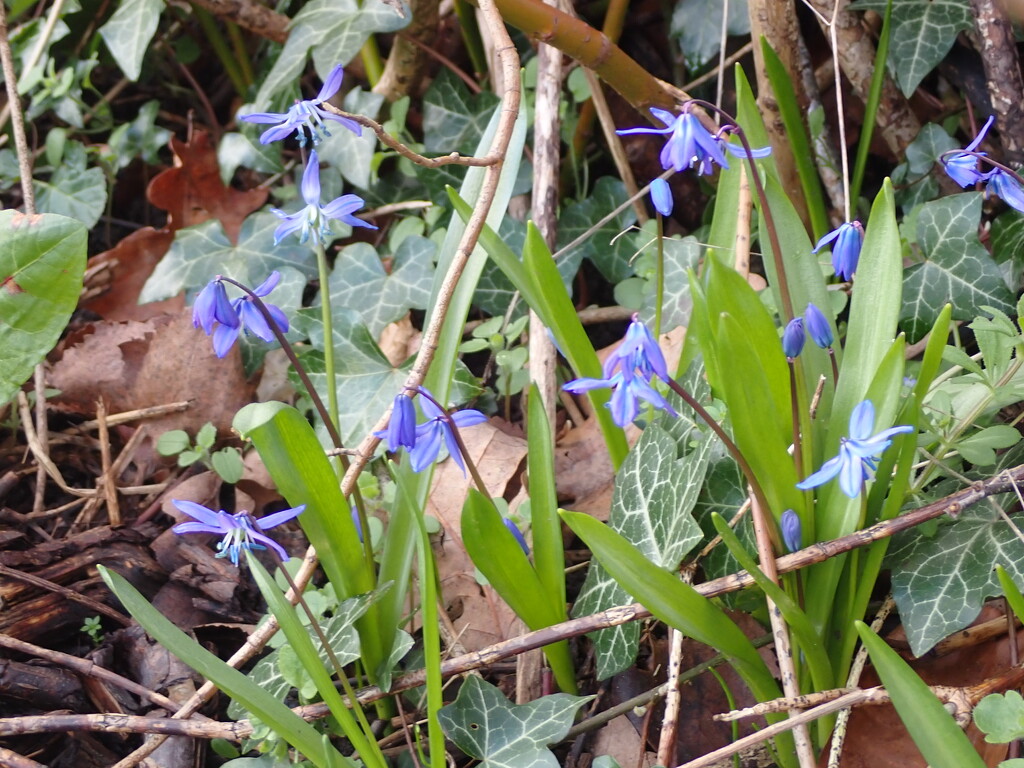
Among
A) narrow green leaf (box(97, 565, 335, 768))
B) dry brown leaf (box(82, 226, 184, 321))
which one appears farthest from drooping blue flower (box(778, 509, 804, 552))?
dry brown leaf (box(82, 226, 184, 321))

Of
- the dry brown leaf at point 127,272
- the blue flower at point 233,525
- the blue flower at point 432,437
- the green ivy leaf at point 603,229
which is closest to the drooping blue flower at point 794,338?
the blue flower at point 432,437

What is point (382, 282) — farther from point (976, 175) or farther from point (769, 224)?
point (976, 175)

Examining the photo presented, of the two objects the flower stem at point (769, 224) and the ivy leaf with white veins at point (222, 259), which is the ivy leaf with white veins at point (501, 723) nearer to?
the flower stem at point (769, 224)

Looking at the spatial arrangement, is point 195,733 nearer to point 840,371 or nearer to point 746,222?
point 840,371

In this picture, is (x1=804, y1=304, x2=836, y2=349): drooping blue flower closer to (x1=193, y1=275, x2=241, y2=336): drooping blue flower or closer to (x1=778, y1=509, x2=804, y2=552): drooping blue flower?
(x1=778, y1=509, x2=804, y2=552): drooping blue flower

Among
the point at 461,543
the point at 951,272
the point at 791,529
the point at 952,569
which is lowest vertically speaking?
the point at 461,543

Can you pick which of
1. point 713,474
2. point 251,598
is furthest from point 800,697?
point 251,598

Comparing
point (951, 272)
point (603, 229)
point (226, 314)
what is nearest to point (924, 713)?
point (951, 272)
